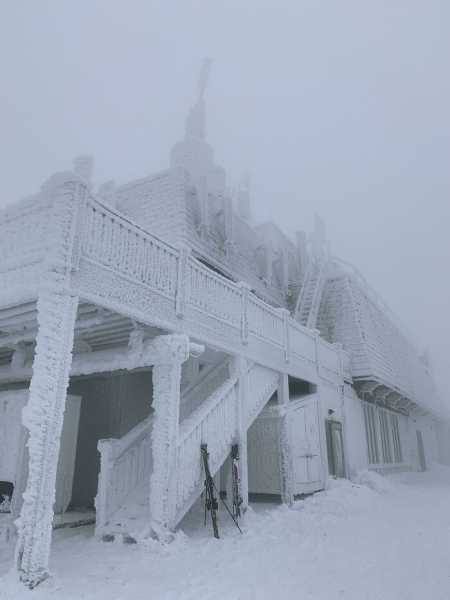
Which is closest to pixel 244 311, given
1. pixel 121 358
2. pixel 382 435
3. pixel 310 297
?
pixel 121 358

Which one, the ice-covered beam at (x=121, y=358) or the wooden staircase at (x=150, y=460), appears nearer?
the wooden staircase at (x=150, y=460)

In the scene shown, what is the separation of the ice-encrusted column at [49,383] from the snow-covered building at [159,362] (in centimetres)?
2

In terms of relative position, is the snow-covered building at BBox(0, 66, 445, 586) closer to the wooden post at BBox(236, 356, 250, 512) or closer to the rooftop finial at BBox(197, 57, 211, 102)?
the wooden post at BBox(236, 356, 250, 512)

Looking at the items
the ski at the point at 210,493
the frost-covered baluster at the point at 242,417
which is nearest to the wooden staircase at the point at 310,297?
the frost-covered baluster at the point at 242,417

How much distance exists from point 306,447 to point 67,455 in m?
6.83

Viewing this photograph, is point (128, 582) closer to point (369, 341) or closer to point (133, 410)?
point (133, 410)

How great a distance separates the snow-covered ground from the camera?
5098 mm

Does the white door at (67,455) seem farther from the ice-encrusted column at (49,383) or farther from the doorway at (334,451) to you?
the doorway at (334,451)

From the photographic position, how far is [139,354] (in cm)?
841

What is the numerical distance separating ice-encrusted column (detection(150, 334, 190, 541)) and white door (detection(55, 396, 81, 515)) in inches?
163

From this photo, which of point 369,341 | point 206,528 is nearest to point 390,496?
point 369,341

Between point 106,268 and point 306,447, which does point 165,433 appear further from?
point 306,447

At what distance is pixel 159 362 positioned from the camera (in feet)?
27.5

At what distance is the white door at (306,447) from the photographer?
1302 centimetres
